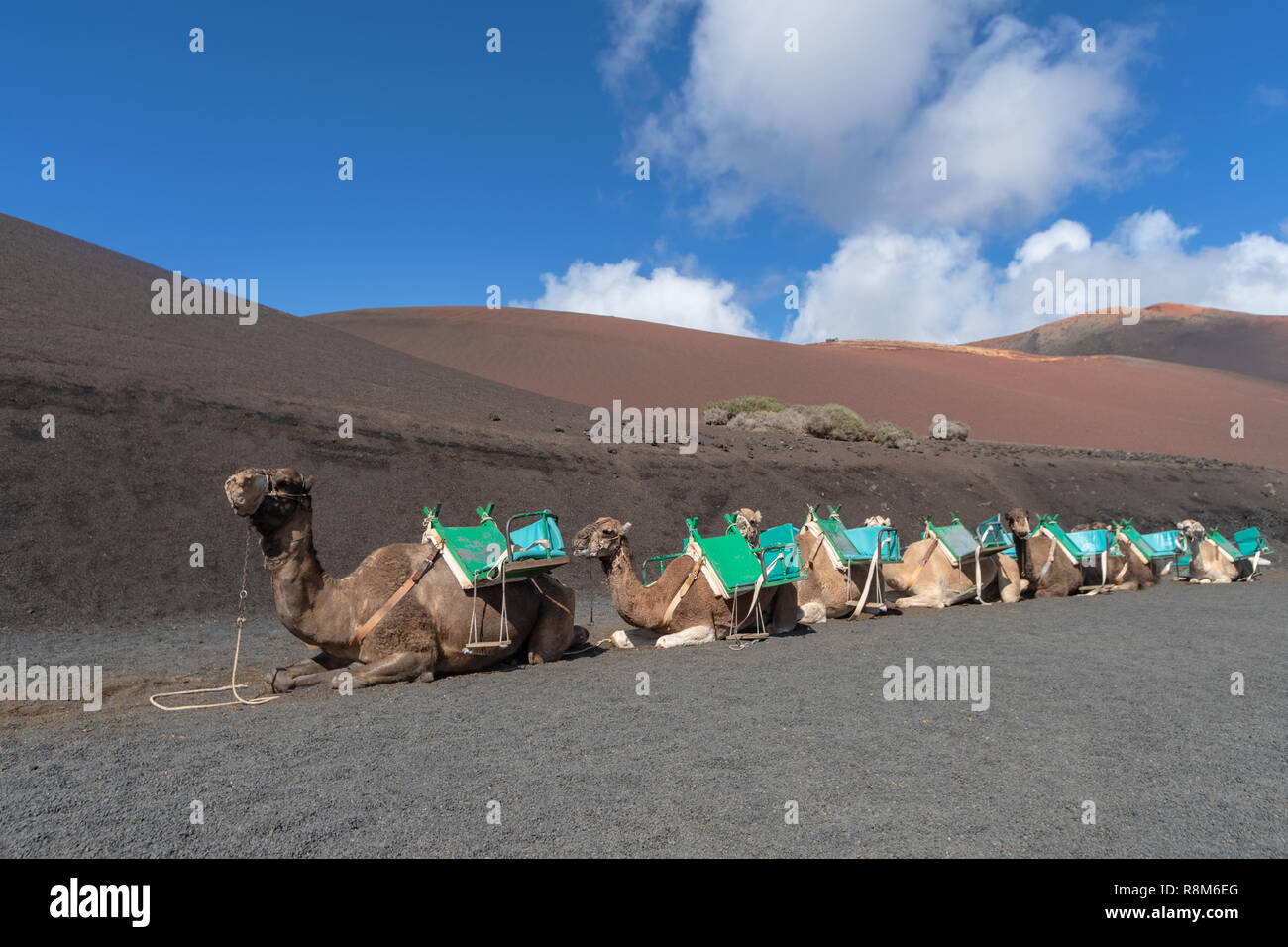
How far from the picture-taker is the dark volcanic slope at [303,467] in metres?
12.1

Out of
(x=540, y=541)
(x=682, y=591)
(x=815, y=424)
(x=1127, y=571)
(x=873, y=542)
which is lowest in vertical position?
(x=1127, y=571)

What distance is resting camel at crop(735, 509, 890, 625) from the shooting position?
35.8 ft

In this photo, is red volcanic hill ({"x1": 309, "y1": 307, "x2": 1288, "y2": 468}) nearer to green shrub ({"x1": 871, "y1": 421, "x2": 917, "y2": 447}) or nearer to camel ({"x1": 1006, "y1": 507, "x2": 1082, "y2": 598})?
green shrub ({"x1": 871, "y1": 421, "x2": 917, "y2": 447})

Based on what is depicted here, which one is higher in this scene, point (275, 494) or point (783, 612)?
point (275, 494)

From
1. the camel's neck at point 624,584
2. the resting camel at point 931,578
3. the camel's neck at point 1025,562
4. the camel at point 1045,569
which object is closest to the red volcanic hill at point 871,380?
the camel at point 1045,569

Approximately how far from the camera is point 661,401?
2266 inches

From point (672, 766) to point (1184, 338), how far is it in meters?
158

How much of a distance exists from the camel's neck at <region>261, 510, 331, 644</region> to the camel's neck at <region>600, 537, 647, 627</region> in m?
3.24

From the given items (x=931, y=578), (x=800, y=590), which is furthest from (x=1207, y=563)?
(x=800, y=590)

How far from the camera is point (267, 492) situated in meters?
6.19

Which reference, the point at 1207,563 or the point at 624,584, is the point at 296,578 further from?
the point at 1207,563

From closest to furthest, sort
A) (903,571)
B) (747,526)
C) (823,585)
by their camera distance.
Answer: (747,526), (823,585), (903,571)
